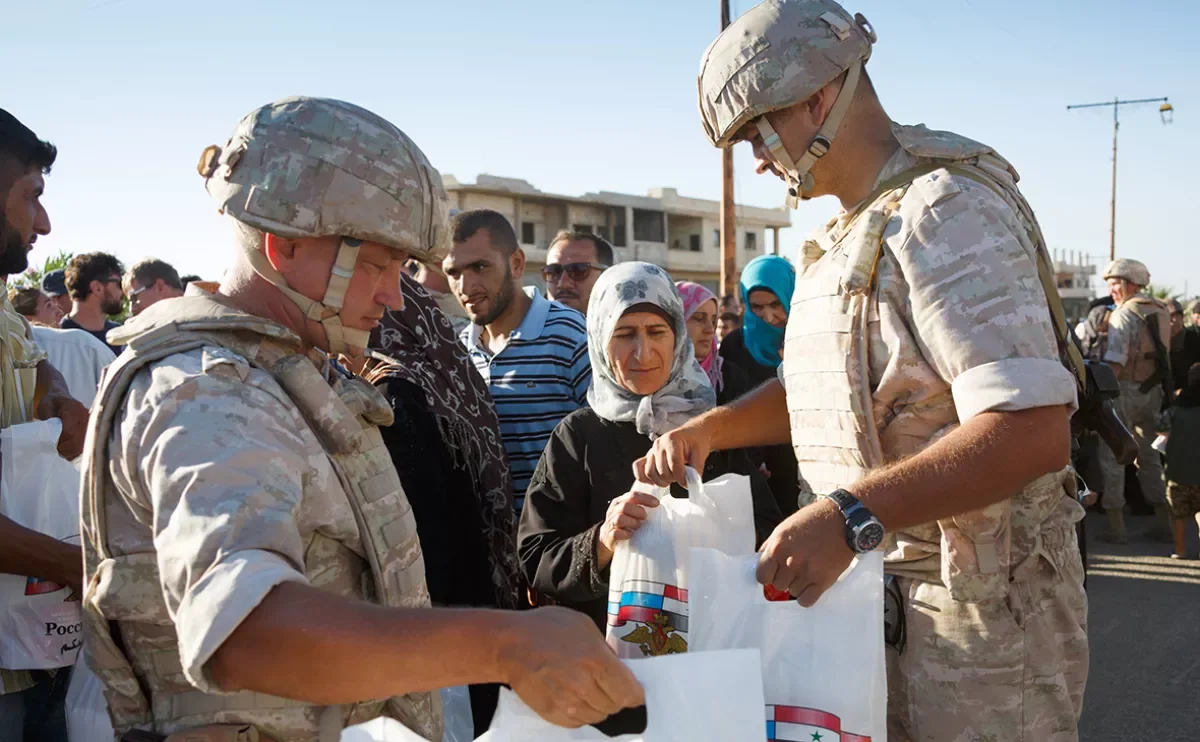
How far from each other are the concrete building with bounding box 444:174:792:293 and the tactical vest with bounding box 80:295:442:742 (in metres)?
40.0

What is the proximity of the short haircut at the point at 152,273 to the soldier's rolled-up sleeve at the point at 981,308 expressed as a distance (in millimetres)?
5782

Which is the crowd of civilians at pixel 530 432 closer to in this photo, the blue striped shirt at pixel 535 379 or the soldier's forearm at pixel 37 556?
the blue striped shirt at pixel 535 379

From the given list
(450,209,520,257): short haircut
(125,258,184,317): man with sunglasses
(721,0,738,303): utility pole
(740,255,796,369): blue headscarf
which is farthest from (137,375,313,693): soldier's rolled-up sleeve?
(721,0,738,303): utility pole

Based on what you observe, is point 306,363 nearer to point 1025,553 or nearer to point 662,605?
point 662,605

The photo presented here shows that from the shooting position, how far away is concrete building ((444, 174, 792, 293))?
44.2 meters

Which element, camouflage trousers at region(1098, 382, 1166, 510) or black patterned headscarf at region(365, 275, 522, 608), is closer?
black patterned headscarf at region(365, 275, 522, 608)

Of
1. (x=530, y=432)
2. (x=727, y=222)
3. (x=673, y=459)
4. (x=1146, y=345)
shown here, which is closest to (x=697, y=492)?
(x=673, y=459)

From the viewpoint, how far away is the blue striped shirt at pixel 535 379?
3939 millimetres

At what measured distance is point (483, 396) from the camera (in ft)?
11.3

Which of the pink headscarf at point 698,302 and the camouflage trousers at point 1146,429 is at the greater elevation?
the pink headscarf at point 698,302

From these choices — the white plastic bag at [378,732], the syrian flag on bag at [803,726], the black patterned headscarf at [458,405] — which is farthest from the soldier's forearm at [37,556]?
the syrian flag on bag at [803,726]

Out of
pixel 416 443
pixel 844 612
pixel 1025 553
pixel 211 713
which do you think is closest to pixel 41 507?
pixel 416 443

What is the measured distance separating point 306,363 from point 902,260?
49.6 inches

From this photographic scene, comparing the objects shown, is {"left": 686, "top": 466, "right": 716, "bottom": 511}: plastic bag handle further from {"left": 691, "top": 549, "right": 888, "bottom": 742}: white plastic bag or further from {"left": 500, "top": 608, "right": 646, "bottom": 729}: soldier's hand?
{"left": 500, "top": 608, "right": 646, "bottom": 729}: soldier's hand
